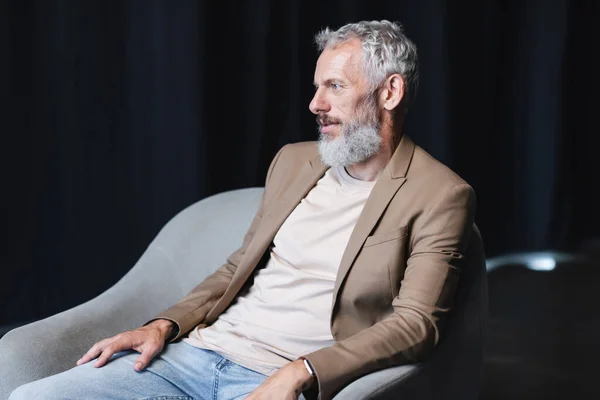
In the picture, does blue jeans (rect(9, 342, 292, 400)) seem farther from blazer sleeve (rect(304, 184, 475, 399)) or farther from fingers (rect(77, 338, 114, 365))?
blazer sleeve (rect(304, 184, 475, 399))

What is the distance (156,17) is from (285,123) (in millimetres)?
684

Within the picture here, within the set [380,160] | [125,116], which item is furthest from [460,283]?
[125,116]

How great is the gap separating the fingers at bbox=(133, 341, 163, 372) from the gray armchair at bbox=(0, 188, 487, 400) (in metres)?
0.20

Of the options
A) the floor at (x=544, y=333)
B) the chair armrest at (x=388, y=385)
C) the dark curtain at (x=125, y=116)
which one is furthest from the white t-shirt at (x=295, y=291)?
the dark curtain at (x=125, y=116)

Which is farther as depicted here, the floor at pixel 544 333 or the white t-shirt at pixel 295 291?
the floor at pixel 544 333

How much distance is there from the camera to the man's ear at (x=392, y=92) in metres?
1.92

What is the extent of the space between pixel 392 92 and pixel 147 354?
2.57 ft

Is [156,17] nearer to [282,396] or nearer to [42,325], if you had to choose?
[42,325]

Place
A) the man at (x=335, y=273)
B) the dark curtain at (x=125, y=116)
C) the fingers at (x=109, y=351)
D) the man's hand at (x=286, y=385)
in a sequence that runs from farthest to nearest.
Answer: the dark curtain at (x=125, y=116)
the fingers at (x=109, y=351)
the man at (x=335, y=273)
the man's hand at (x=286, y=385)

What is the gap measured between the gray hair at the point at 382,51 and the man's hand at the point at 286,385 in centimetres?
69

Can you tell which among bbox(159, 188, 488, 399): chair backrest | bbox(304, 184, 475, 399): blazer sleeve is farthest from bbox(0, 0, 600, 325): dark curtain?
bbox(304, 184, 475, 399): blazer sleeve

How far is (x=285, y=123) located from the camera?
11.8 feet

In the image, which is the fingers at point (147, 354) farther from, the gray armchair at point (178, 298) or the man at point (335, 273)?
the gray armchair at point (178, 298)

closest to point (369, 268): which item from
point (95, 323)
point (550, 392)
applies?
point (95, 323)
